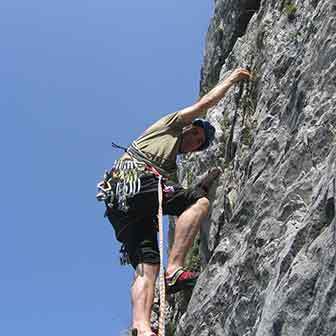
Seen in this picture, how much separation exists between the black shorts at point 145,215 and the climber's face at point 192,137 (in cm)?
91

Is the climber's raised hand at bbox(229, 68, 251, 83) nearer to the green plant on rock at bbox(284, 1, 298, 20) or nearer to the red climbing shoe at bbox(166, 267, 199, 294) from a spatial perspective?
the green plant on rock at bbox(284, 1, 298, 20)

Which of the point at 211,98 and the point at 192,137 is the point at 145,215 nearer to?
the point at 192,137

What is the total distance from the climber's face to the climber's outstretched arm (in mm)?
224

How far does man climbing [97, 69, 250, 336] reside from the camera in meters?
8.10

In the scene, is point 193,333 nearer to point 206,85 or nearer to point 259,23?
point 259,23

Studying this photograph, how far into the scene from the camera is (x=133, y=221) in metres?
8.39

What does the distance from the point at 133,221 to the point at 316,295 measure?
12.5ft

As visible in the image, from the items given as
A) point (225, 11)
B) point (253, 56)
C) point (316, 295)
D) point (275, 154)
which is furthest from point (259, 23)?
point (316, 295)

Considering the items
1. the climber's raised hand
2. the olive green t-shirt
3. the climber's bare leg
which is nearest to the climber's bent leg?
the climber's bare leg

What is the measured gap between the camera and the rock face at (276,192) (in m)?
5.10

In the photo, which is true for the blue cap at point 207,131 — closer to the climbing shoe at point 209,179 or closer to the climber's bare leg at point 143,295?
the climbing shoe at point 209,179

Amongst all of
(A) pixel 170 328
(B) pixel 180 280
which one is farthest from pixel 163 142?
(A) pixel 170 328

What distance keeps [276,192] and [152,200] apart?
7.10 feet

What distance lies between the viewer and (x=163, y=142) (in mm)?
9016
